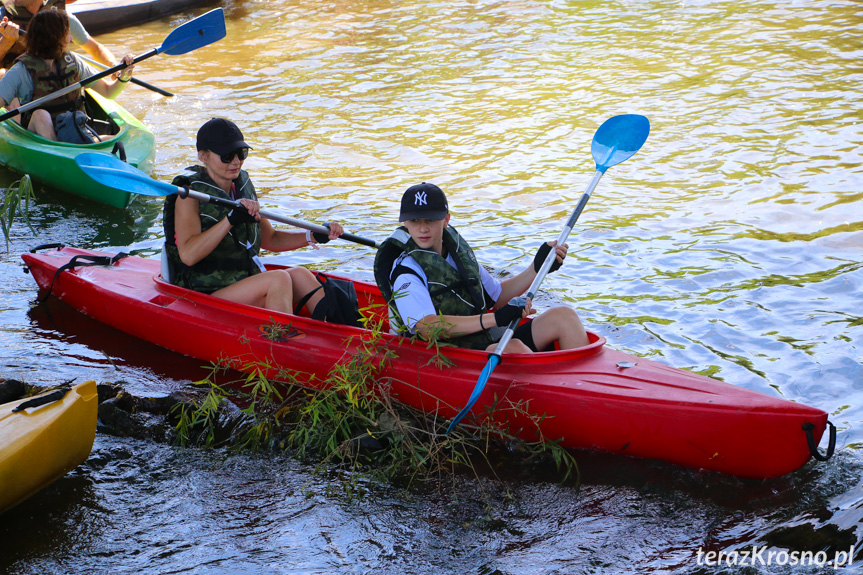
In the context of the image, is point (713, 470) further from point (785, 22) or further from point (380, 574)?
point (785, 22)

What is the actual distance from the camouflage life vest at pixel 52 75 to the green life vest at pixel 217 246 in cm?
286

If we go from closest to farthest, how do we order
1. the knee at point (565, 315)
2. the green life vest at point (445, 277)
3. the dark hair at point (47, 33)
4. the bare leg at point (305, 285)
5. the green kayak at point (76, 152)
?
the green life vest at point (445, 277), the knee at point (565, 315), the bare leg at point (305, 285), the dark hair at point (47, 33), the green kayak at point (76, 152)

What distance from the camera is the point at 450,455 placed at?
3350mm

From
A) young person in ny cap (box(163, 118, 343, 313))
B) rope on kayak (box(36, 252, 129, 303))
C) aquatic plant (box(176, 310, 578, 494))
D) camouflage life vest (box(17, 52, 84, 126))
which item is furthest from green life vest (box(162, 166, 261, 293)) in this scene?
camouflage life vest (box(17, 52, 84, 126))

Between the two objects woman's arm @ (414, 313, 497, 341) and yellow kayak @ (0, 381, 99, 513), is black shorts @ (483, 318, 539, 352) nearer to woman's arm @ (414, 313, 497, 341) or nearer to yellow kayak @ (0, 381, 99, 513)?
woman's arm @ (414, 313, 497, 341)

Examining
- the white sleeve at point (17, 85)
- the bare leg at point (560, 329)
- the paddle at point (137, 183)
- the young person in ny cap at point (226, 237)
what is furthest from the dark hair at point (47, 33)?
the bare leg at point (560, 329)

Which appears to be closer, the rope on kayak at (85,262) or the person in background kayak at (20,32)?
the rope on kayak at (85,262)

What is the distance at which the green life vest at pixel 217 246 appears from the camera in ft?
12.5

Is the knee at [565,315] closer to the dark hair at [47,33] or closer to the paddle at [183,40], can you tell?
the paddle at [183,40]

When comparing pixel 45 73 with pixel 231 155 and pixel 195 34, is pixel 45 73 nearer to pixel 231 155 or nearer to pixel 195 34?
pixel 195 34

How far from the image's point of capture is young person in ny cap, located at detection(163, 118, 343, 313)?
3711 mm

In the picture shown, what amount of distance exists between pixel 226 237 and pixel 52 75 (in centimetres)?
317

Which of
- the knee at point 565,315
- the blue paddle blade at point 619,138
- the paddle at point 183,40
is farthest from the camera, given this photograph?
the paddle at point 183,40

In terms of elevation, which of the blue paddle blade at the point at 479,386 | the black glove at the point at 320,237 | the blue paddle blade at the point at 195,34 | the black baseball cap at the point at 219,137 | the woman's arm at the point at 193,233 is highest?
the blue paddle blade at the point at 195,34
